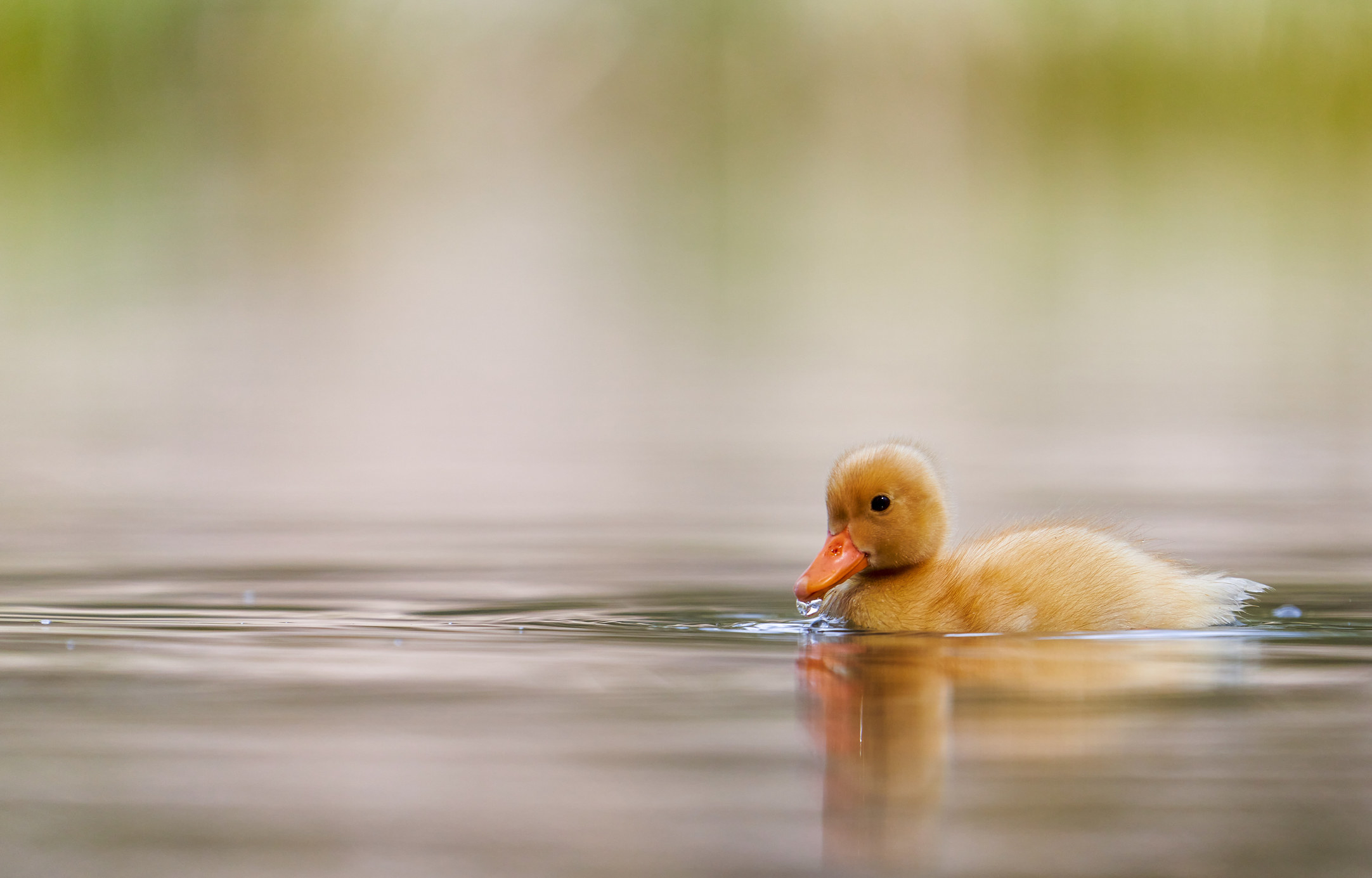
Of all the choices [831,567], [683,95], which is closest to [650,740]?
[831,567]

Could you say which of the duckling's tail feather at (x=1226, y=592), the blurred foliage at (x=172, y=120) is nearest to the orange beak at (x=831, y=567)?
the duckling's tail feather at (x=1226, y=592)

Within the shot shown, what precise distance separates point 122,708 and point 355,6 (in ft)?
112

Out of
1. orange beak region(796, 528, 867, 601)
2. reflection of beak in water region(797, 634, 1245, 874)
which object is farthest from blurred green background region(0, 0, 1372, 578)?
reflection of beak in water region(797, 634, 1245, 874)

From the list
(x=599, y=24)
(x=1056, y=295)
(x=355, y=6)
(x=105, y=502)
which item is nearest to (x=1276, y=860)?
(x=105, y=502)

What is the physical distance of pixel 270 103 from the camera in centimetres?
3388

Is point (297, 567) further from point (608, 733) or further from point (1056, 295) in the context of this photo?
point (1056, 295)

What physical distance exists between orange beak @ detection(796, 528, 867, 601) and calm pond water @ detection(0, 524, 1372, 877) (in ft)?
0.30

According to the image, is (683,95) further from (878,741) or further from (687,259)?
(878,741)

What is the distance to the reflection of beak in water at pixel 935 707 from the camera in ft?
8.44

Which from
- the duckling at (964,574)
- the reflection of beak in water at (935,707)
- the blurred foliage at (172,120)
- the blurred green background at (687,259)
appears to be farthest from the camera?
the blurred foliage at (172,120)

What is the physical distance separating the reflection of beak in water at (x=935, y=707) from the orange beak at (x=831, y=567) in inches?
6.1

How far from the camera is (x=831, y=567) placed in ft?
14.8

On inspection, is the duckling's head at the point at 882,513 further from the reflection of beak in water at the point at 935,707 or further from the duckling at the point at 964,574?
the reflection of beak in water at the point at 935,707

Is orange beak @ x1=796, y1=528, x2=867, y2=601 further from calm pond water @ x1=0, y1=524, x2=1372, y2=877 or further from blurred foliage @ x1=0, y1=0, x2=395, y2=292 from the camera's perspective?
blurred foliage @ x1=0, y1=0, x2=395, y2=292
